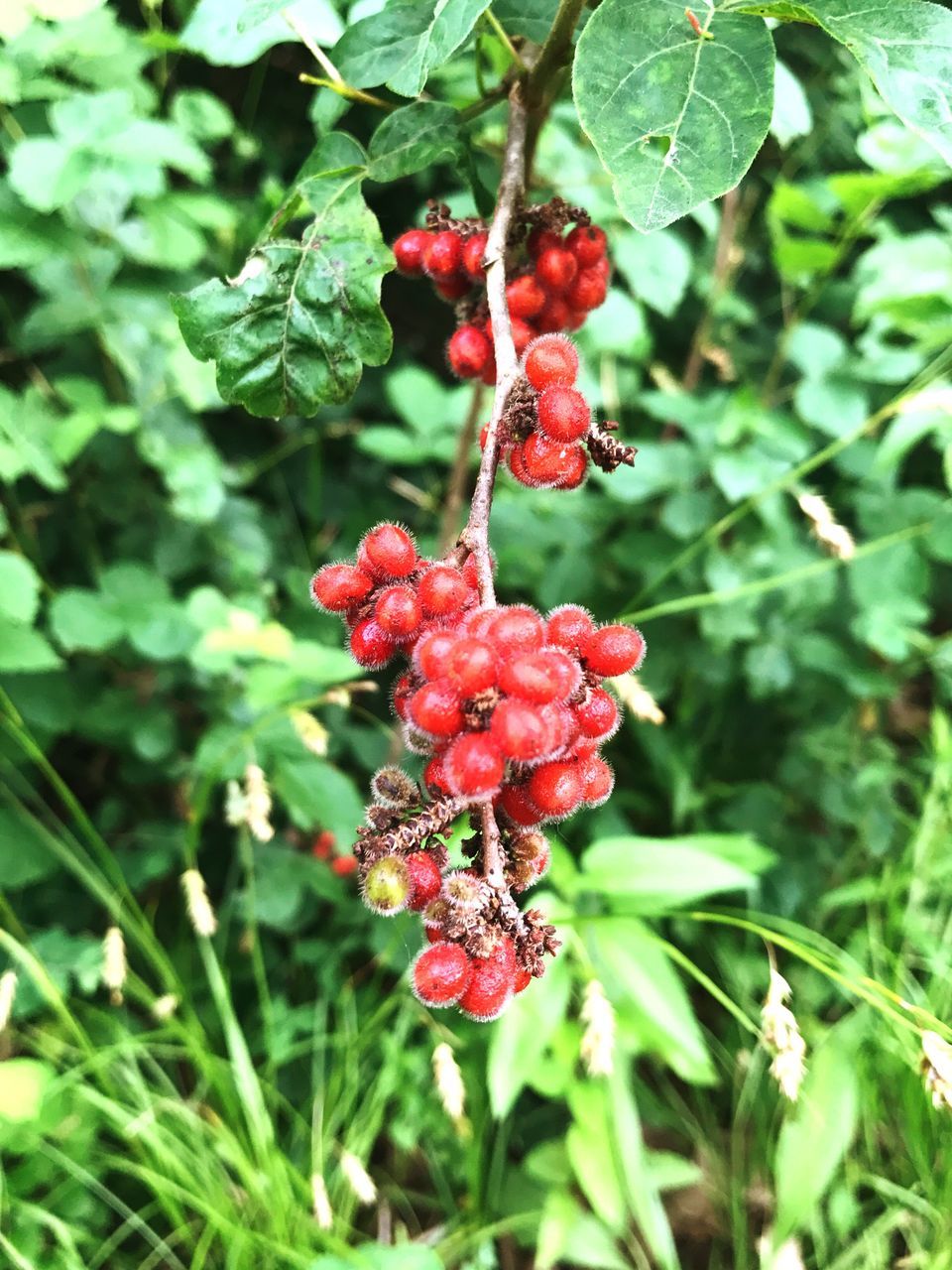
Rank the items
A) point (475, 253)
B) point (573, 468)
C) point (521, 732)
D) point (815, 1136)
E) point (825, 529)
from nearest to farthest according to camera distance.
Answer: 1. point (521, 732)
2. point (573, 468)
3. point (475, 253)
4. point (825, 529)
5. point (815, 1136)

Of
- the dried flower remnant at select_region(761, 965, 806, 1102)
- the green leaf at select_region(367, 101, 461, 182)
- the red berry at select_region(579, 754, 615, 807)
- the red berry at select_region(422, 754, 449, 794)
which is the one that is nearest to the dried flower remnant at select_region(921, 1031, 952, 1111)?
the dried flower remnant at select_region(761, 965, 806, 1102)

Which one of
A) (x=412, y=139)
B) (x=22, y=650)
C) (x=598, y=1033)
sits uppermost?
(x=412, y=139)

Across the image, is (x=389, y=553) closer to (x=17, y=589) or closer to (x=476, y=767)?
(x=476, y=767)

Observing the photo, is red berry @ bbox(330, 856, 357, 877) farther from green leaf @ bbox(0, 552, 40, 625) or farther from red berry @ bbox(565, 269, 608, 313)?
red berry @ bbox(565, 269, 608, 313)

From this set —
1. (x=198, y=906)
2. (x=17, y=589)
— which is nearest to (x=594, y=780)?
(x=198, y=906)

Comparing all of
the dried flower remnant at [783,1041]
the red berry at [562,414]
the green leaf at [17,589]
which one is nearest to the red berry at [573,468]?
the red berry at [562,414]
